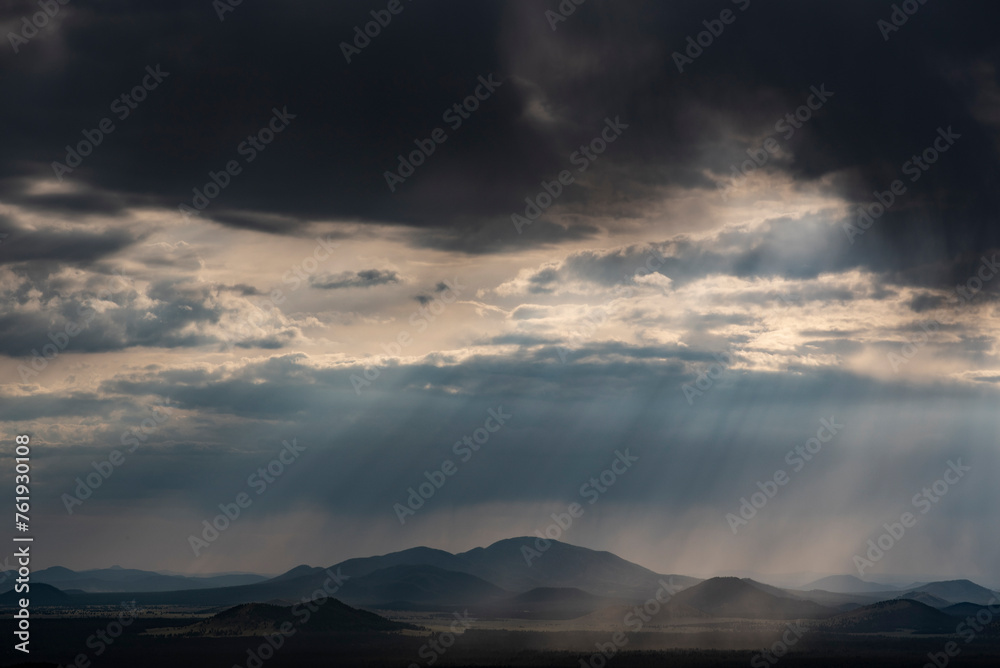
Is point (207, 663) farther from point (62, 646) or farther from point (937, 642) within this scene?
point (937, 642)

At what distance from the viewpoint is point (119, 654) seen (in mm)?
139000

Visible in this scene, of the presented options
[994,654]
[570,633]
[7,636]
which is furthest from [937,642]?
[7,636]

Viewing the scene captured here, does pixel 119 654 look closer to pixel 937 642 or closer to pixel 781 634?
pixel 781 634

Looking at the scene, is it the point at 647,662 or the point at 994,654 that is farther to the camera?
the point at 994,654

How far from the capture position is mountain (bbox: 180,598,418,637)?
557 feet

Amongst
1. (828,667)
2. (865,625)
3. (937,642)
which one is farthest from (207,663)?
(865,625)

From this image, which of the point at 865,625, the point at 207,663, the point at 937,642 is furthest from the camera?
the point at 865,625

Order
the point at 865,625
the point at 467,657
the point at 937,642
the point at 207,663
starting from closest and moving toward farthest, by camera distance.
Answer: the point at 207,663, the point at 467,657, the point at 937,642, the point at 865,625

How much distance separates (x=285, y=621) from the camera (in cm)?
17788

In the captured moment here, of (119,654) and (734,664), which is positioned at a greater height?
(119,654)

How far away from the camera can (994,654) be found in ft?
475

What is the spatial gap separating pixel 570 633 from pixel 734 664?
57.0m

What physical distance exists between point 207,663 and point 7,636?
238 feet

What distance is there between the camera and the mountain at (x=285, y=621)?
169750 mm
